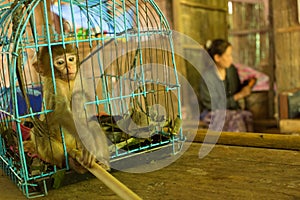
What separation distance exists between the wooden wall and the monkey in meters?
2.02

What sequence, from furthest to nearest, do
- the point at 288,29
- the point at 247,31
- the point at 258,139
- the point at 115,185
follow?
the point at 247,31 → the point at 288,29 → the point at 258,139 → the point at 115,185

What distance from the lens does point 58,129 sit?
92 cm

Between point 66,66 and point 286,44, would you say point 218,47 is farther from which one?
point 66,66

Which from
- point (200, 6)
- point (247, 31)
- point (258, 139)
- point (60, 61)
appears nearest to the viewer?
point (60, 61)

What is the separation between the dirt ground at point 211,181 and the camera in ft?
2.76

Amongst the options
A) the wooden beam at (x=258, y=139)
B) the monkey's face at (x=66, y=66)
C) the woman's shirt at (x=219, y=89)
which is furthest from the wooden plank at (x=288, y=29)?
the monkey's face at (x=66, y=66)

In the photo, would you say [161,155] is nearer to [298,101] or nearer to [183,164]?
[183,164]

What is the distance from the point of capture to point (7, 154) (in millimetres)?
1046

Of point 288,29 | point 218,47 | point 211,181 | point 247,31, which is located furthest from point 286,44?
point 211,181

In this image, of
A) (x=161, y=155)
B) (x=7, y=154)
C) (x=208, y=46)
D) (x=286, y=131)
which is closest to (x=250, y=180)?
(x=161, y=155)

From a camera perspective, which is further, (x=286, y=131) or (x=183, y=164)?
(x=286, y=131)

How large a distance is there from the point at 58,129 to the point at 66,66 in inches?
5.8

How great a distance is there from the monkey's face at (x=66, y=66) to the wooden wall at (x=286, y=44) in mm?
1984

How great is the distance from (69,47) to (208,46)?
2.40 meters
